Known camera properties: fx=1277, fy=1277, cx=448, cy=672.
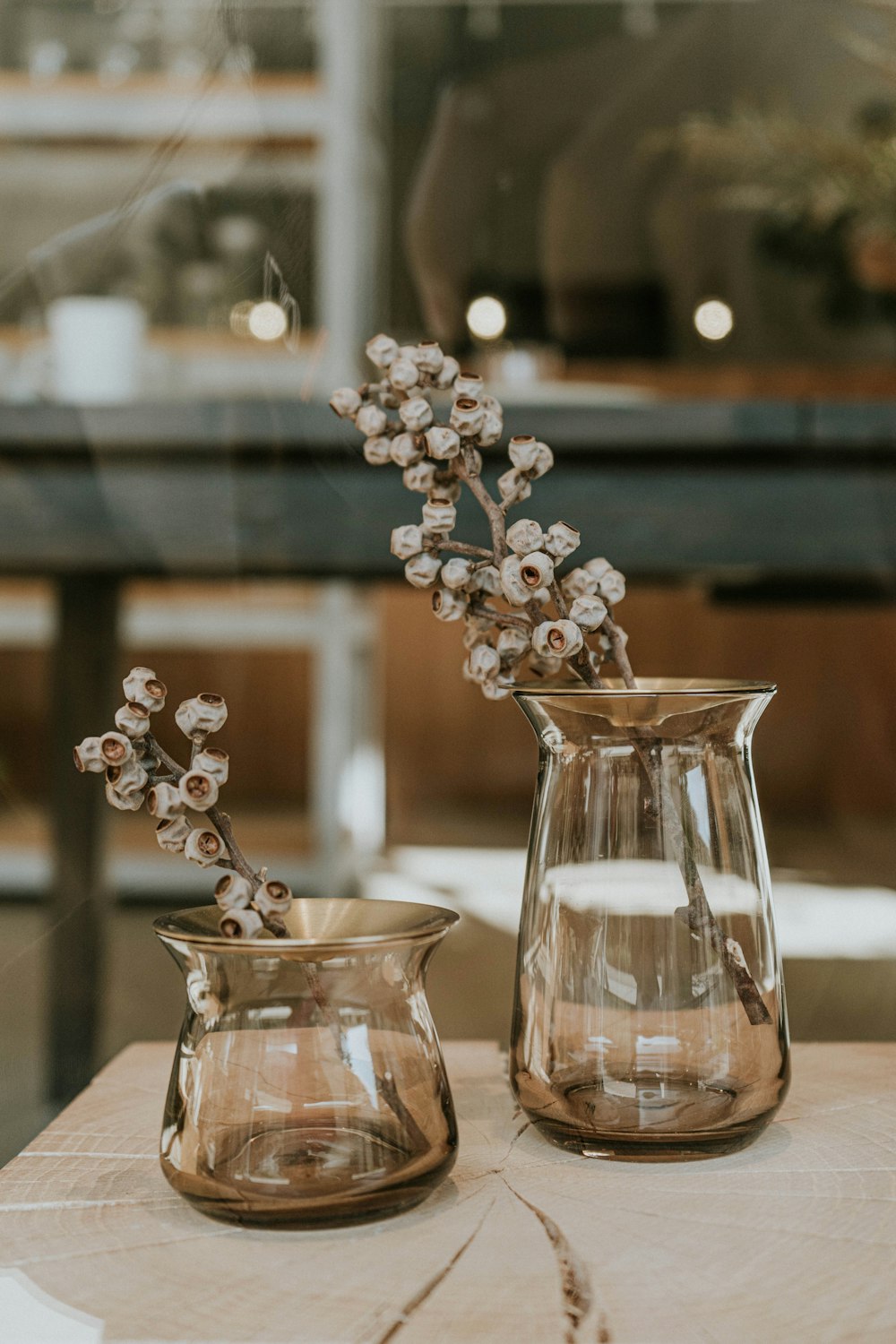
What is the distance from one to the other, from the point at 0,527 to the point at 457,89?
1.51 metres

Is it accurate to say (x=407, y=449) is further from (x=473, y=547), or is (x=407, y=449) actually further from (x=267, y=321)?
(x=267, y=321)

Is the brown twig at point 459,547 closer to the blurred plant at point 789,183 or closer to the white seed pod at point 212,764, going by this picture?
the white seed pod at point 212,764

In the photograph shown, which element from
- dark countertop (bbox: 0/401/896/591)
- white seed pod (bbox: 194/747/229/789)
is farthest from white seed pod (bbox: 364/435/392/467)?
dark countertop (bbox: 0/401/896/591)

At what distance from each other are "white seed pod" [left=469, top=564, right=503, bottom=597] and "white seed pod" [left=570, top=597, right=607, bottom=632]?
0.10 feet

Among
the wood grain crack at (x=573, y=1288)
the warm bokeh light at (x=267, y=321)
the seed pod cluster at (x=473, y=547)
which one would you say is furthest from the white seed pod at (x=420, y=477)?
the warm bokeh light at (x=267, y=321)

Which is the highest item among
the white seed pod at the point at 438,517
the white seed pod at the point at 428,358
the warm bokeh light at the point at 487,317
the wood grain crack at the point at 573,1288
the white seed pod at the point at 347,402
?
the warm bokeh light at the point at 487,317

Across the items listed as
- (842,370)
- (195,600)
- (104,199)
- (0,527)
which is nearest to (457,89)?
(104,199)

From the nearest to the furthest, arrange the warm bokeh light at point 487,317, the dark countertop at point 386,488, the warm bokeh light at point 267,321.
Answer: the dark countertop at point 386,488, the warm bokeh light at point 267,321, the warm bokeh light at point 487,317

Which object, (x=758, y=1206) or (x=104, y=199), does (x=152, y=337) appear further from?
(x=758, y=1206)

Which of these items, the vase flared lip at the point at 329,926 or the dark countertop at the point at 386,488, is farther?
the dark countertop at the point at 386,488

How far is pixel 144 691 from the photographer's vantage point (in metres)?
0.31

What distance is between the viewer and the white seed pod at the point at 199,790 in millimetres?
304

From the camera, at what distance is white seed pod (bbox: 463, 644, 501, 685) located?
0.37m

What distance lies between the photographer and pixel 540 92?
6.84 feet
